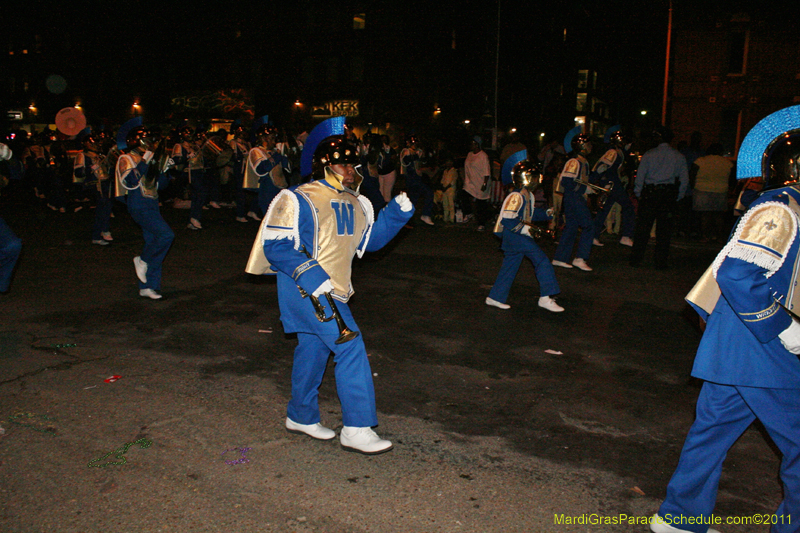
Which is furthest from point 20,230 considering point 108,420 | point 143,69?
point 143,69

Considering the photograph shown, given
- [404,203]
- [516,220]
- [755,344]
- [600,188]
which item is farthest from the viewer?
[600,188]

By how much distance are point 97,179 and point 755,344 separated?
39.9ft

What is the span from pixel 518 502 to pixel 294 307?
5.79 feet

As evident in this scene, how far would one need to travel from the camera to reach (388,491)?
3529mm

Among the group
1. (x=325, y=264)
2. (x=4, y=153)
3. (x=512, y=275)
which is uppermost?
(x=4, y=153)

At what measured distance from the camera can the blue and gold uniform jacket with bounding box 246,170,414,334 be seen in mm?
3738

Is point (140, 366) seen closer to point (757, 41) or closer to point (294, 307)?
point (294, 307)

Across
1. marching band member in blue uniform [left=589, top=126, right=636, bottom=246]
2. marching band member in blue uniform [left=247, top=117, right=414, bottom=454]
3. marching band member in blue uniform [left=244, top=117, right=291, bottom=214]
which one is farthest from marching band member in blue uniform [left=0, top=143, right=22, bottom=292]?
marching band member in blue uniform [left=589, top=126, right=636, bottom=246]

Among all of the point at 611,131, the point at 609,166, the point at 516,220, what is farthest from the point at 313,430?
the point at 611,131

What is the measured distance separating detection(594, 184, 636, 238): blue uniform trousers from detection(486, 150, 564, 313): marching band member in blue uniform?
13.0ft

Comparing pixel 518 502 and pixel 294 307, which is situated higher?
pixel 294 307

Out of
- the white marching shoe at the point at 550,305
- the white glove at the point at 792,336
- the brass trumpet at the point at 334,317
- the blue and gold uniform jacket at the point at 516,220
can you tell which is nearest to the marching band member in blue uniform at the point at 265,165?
the blue and gold uniform jacket at the point at 516,220

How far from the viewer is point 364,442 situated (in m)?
3.90

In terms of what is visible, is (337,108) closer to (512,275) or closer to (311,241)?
(512,275)
